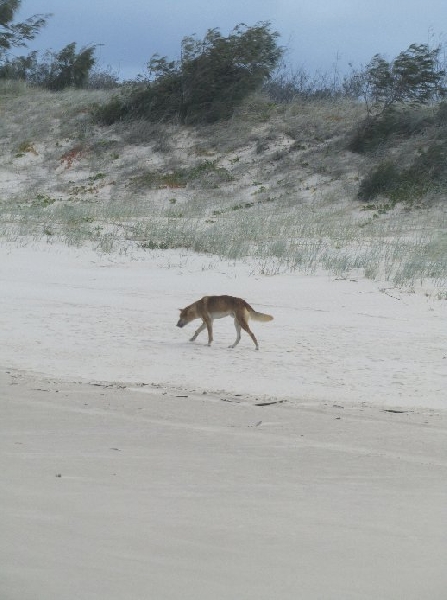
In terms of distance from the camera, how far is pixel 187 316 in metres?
10.3

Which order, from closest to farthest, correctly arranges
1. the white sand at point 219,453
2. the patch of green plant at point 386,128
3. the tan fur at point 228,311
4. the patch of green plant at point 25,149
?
the white sand at point 219,453
the tan fur at point 228,311
the patch of green plant at point 386,128
the patch of green plant at point 25,149

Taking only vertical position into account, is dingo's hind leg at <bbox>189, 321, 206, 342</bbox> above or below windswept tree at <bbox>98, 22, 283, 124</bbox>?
below

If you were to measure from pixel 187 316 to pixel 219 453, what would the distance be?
16.6 ft

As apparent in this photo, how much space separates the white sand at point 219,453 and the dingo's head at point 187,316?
0.81 ft

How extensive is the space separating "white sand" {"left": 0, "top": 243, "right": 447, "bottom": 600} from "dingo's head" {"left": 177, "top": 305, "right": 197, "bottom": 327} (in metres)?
0.25

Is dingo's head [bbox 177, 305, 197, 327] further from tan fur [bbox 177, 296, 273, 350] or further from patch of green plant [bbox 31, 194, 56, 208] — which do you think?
patch of green plant [bbox 31, 194, 56, 208]

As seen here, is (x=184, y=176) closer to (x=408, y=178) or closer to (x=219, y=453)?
(x=408, y=178)

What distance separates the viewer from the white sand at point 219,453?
3156mm

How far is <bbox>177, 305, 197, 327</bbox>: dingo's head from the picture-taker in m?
10.2

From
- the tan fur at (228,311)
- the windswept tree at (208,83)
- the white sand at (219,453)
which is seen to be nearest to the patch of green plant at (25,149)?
the windswept tree at (208,83)

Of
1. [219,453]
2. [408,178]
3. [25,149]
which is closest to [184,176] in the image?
[25,149]

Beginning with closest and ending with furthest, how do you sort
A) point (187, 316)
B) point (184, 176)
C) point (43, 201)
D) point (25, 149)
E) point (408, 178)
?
point (187, 316) < point (408, 178) < point (43, 201) < point (184, 176) < point (25, 149)

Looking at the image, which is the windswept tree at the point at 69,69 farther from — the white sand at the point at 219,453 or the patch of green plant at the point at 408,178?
the white sand at the point at 219,453

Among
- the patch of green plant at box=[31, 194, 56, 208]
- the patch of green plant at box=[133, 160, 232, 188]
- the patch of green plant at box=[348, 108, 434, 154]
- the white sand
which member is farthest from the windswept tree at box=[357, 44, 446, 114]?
the white sand
